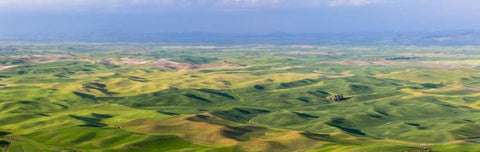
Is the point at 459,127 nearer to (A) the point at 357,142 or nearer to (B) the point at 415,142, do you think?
(B) the point at 415,142

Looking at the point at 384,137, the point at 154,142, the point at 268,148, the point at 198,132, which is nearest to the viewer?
the point at 268,148

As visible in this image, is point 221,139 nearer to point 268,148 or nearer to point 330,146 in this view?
point 268,148

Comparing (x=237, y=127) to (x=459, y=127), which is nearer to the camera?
(x=237, y=127)

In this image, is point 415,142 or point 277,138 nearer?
point 277,138

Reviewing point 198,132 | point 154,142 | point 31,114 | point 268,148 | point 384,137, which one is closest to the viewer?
point 268,148

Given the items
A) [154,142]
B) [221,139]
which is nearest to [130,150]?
[154,142]

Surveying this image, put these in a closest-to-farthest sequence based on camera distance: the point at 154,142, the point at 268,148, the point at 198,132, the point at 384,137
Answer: the point at 268,148, the point at 154,142, the point at 198,132, the point at 384,137

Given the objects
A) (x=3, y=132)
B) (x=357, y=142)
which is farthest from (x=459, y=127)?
(x=3, y=132)

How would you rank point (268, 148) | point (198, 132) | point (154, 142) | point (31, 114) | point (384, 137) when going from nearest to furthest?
1. point (268, 148)
2. point (154, 142)
3. point (198, 132)
4. point (384, 137)
5. point (31, 114)
